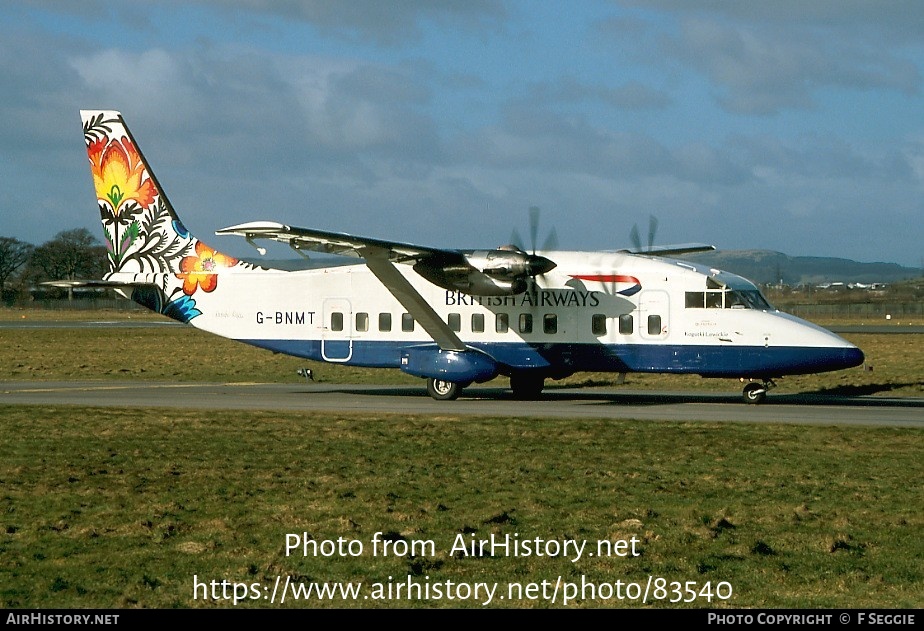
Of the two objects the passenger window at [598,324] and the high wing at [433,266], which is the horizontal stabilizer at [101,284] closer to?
the high wing at [433,266]

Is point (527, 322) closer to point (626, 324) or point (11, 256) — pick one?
point (626, 324)

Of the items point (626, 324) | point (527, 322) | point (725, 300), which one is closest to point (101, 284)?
point (527, 322)

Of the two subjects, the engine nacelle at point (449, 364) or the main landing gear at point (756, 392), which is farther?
the engine nacelle at point (449, 364)

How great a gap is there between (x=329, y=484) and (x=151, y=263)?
1716 centimetres

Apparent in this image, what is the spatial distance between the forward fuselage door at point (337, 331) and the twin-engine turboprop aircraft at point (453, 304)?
32 millimetres

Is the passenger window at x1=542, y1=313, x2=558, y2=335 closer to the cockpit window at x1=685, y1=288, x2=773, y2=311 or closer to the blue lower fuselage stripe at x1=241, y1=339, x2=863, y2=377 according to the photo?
the blue lower fuselage stripe at x1=241, y1=339, x2=863, y2=377

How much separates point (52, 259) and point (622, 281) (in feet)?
413

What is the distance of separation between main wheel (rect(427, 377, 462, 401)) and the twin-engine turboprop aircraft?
7 cm

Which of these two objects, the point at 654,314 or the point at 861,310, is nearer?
the point at 654,314

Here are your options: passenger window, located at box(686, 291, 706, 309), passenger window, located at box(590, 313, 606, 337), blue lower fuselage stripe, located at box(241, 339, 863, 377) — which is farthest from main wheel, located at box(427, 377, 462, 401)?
passenger window, located at box(686, 291, 706, 309)

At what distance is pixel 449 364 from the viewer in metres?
26.2

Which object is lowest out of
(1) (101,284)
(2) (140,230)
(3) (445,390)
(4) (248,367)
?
(3) (445,390)

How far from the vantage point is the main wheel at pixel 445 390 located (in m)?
26.6

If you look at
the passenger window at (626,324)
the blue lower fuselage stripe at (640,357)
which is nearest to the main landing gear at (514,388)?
the blue lower fuselage stripe at (640,357)
